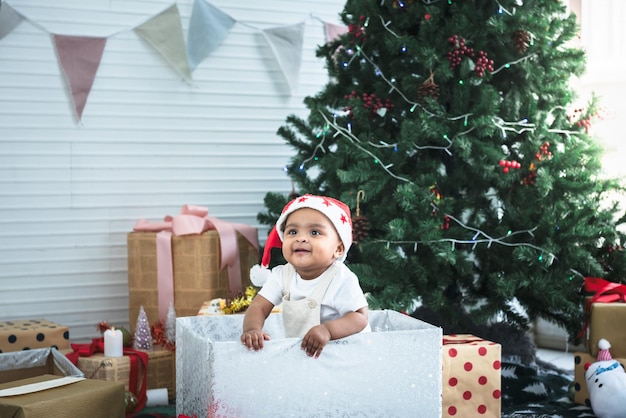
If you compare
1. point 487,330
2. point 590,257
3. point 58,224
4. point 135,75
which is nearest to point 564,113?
point 590,257

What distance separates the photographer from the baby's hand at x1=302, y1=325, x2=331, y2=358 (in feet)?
5.74

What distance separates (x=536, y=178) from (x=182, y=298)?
146 centimetres

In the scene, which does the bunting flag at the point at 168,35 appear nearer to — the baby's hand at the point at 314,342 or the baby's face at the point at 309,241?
the baby's face at the point at 309,241

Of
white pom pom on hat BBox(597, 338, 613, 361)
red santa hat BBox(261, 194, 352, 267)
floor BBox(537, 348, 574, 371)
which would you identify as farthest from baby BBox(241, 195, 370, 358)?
floor BBox(537, 348, 574, 371)

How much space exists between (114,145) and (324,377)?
2.13 metres

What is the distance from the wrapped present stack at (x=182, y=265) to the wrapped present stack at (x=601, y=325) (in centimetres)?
132

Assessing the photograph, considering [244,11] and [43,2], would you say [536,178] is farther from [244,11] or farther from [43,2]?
[43,2]

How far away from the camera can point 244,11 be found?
378 cm

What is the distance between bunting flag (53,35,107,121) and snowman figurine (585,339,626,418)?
2.34 meters

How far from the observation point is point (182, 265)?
10.6 ft

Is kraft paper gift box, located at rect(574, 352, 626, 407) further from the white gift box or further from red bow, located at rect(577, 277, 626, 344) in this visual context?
the white gift box

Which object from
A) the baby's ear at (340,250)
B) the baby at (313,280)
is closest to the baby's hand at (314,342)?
the baby at (313,280)

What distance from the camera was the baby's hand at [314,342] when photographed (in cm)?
175

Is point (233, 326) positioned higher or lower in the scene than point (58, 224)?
lower
